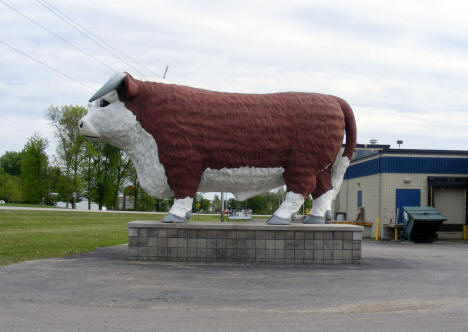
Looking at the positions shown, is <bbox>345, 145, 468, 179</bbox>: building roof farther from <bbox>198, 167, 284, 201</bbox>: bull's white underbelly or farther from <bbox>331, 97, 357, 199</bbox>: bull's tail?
<bbox>198, 167, 284, 201</bbox>: bull's white underbelly

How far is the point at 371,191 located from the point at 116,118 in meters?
14.3

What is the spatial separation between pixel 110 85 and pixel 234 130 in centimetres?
233

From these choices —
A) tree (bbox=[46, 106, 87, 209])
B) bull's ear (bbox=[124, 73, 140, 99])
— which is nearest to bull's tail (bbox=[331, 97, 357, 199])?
bull's ear (bbox=[124, 73, 140, 99])

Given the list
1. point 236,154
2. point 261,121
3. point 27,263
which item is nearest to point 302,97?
point 261,121

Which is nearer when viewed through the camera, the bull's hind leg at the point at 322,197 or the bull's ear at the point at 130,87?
the bull's ear at the point at 130,87

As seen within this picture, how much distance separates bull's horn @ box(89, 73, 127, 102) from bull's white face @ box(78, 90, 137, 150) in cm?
27

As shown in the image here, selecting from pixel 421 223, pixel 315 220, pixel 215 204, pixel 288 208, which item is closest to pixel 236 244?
pixel 288 208

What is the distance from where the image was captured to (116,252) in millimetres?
9844

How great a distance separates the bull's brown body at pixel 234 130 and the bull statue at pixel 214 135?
2 centimetres

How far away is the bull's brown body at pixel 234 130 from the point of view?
27.9ft

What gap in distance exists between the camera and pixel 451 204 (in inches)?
754

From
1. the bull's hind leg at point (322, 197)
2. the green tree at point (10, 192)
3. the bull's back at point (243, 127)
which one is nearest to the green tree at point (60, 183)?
the green tree at point (10, 192)

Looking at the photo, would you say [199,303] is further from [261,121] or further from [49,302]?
[261,121]

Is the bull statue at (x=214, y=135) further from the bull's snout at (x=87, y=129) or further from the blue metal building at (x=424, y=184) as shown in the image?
the blue metal building at (x=424, y=184)
